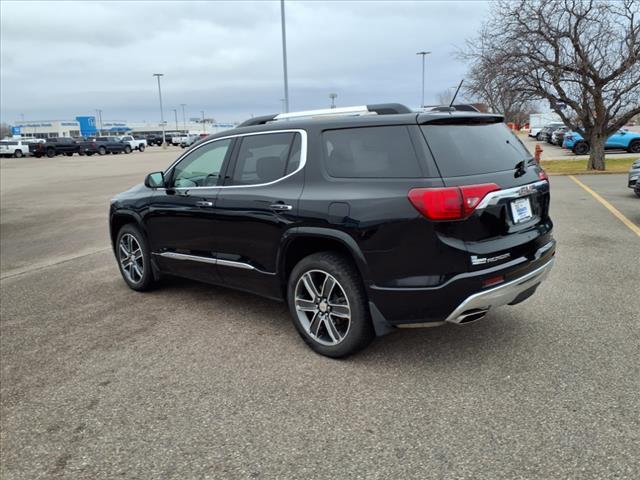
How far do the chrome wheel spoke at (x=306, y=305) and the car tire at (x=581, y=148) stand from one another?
87.7ft

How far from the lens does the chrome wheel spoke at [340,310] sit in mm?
3740

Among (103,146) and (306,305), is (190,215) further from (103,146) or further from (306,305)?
(103,146)

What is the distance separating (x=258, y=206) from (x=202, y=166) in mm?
1049

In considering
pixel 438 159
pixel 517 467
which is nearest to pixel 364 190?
pixel 438 159

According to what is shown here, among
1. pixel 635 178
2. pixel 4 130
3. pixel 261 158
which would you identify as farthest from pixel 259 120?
pixel 4 130

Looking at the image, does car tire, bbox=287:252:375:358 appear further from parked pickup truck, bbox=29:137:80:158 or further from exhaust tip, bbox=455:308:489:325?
parked pickup truck, bbox=29:137:80:158

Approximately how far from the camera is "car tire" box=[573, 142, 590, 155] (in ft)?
87.2

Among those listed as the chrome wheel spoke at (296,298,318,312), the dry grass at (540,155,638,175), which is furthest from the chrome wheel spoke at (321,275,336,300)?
the dry grass at (540,155,638,175)

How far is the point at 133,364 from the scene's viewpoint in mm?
3953

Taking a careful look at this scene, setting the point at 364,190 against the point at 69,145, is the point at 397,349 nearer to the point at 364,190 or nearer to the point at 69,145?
the point at 364,190

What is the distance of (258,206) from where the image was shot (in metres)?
4.18

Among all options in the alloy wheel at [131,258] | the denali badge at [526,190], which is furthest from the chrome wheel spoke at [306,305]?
the alloy wheel at [131,258]

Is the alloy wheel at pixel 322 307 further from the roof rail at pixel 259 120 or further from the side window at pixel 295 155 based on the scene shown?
the roof rail at pixel 259 120

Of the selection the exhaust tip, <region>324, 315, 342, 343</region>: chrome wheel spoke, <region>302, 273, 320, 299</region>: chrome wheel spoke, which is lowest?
<region>324, 315, 342, 343</region>: chrome wheel spoke
